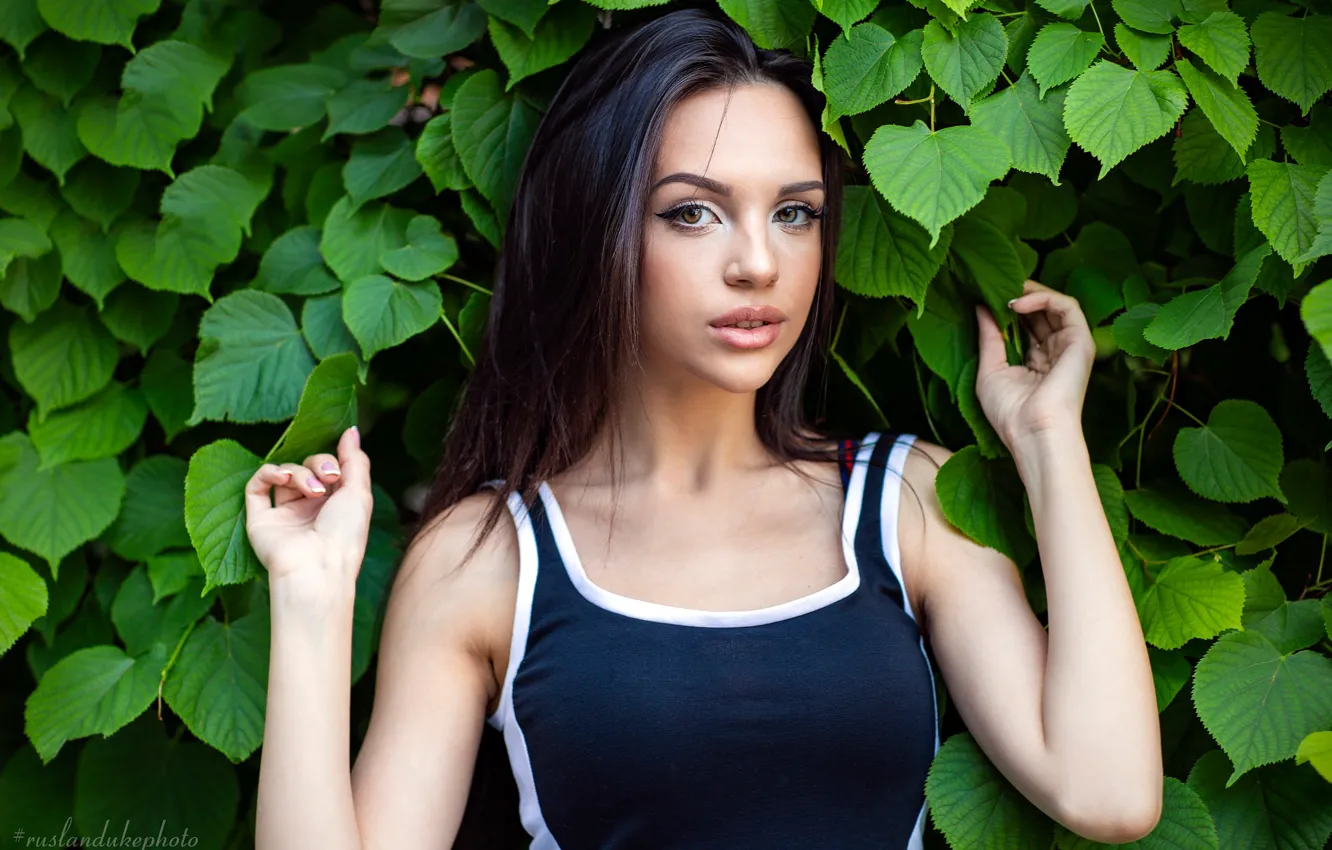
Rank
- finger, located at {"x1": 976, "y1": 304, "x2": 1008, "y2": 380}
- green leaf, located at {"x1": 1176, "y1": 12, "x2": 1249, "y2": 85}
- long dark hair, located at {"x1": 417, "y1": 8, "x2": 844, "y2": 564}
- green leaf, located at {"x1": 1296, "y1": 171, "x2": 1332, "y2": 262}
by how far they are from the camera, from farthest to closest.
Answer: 1. finger, located at {"x1": 976, "y1": 304, "x2": 1008, "y2": 380}
2. long dark hair, located at {"x1": 417, "y1": 8, "x2": 844, "y2": 564}
3. green leaf, located at {"x1": 1176, "y1": 12, "x2": 1249, "y2": 85}
4. green leaf, located at {"x1": 1296, "y1": 171, "x2": 1332, "y2": 262}

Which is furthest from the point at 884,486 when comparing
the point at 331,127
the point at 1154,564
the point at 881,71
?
the point at 331,127

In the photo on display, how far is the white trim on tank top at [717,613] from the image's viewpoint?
57.0 inches

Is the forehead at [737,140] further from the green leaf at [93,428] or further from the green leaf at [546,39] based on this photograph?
the green leaf at [93,428]

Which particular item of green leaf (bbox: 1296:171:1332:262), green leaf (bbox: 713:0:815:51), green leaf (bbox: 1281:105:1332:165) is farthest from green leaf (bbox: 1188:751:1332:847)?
green leaf (bbox: 713:0:815:51)

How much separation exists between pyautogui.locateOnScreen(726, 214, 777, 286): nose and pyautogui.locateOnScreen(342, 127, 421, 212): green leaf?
52 cm

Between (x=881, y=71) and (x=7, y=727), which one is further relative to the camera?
(x=7, y=727)

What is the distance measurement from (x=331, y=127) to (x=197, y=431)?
499mm

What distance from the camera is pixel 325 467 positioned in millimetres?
1458

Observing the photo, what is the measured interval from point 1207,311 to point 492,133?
94 cm

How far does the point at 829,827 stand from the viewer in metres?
1.42

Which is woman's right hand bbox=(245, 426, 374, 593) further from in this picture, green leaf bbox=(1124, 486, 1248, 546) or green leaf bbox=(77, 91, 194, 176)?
green leaf bbox=(1124, 486, 1248, 546)

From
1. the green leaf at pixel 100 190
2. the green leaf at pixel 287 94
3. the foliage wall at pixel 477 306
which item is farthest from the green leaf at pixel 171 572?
the green leaf at pixel 287 94

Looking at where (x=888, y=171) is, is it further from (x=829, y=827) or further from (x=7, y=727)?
(x=7, y=727)

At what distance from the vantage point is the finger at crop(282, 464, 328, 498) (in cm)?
143
